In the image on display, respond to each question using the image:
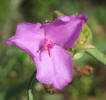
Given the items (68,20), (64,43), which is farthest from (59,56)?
(68,20)

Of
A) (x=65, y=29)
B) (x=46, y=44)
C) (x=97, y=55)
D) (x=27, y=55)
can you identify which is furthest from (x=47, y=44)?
(x=27, y=55)

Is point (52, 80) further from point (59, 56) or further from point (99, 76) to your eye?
point (99, 76)

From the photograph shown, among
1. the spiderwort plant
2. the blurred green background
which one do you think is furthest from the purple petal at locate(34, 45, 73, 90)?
the blurred green background

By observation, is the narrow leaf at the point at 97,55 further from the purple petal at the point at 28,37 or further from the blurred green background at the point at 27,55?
the blurred green background at the point at 27,55

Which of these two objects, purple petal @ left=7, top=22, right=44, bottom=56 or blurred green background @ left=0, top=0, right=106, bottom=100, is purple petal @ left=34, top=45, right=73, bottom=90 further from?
blurred green background @ left=0, top=0, right=106, bottom=100

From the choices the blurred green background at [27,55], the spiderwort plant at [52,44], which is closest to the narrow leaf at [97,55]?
the spiderwort plant at [52,44]

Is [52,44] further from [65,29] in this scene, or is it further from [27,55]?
[27,55]

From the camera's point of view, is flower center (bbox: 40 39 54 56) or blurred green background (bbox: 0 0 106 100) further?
blurred green background (bbox: 0 0 106 100)

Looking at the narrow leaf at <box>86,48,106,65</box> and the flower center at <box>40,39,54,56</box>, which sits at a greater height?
the flower center at <box>40,39,54,56</box>
